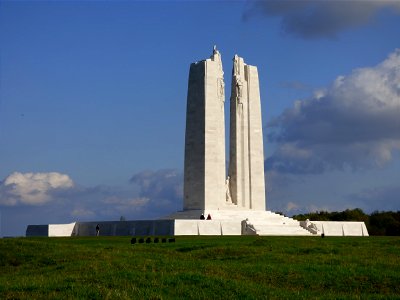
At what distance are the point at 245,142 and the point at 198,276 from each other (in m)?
41.7

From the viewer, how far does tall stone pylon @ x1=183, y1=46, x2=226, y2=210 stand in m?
51.3

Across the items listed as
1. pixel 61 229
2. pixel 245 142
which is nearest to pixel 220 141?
pixel 245 142

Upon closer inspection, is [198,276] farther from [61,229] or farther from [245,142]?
[245,142]

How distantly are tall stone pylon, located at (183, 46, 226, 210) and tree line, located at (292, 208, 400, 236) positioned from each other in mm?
11634

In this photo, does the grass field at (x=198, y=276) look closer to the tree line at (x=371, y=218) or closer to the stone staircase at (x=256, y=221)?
the stone staircase at (x=256, y=221)

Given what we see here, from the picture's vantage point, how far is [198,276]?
14680 millimetres

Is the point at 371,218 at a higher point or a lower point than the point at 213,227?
higher

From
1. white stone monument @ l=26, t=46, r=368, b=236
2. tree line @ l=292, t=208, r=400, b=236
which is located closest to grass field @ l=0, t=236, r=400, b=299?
white stone monument @ l=26, t=46, r=368, b=236

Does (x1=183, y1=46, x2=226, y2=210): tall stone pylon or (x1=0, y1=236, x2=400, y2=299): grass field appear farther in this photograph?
(x1=183, y1=46, x2=226, y2=210): tall stone pylon

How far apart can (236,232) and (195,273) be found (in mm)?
28323

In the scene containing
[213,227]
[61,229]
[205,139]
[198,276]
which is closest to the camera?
[198,276]

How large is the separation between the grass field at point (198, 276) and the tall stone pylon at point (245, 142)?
1309 inches

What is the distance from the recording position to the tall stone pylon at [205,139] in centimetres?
5128

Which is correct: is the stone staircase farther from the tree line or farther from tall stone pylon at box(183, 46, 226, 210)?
the tree line
